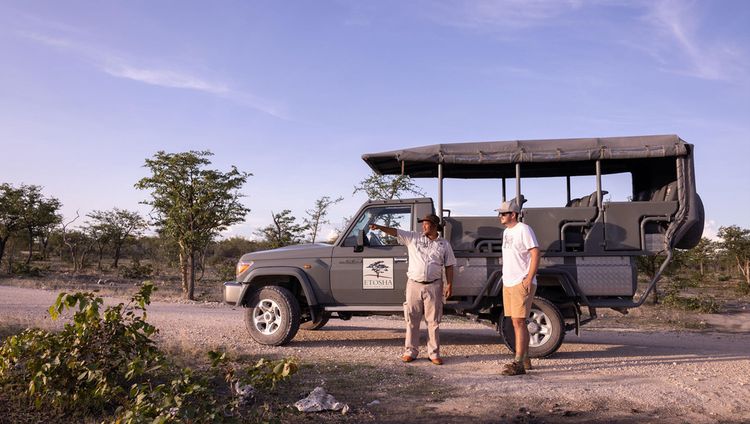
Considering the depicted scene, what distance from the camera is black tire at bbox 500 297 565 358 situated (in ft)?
23.7

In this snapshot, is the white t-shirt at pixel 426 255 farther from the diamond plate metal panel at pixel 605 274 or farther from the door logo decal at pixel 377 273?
the diamond plate metal panel at pixel 605 274

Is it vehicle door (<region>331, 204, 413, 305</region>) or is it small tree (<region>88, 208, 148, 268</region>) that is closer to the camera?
vehicle door (<region>331, 204, 413, 305</region>)

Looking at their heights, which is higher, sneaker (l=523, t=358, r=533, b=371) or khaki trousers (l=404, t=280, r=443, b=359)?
khaki trousers (l=404, t=280, r=443, b=359)

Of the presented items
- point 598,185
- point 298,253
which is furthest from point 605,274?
point 298,253

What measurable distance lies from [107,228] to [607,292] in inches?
1364

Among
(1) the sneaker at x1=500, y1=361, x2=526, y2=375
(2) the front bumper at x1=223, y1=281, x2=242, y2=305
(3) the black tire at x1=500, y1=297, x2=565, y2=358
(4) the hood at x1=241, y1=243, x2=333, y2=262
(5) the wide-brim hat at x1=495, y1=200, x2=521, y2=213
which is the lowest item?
(1) the sneaker at x1=500, y1=361, x2=526, y2=375

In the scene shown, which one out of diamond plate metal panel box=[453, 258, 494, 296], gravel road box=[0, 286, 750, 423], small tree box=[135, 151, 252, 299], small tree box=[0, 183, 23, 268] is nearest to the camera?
gravel road box=[0, 286, 750, 423]

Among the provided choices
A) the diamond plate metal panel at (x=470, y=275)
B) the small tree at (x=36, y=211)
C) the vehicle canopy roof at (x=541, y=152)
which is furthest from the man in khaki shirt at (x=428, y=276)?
the small tree at (x=36, y=211)

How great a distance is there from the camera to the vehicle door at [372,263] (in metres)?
7.72

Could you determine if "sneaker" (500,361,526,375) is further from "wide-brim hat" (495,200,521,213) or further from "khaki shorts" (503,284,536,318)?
"wide-brim hat" (495,200,521,213)

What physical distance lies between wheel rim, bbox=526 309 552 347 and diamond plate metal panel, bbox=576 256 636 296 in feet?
2.02

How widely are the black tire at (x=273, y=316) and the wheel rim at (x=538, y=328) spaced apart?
3.13m

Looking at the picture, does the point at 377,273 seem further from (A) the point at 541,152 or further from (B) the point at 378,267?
(A) the point at 541,152

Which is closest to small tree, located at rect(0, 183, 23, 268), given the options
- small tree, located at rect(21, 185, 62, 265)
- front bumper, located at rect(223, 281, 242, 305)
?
small tree, located at rect(21, 185, 62, 265)
